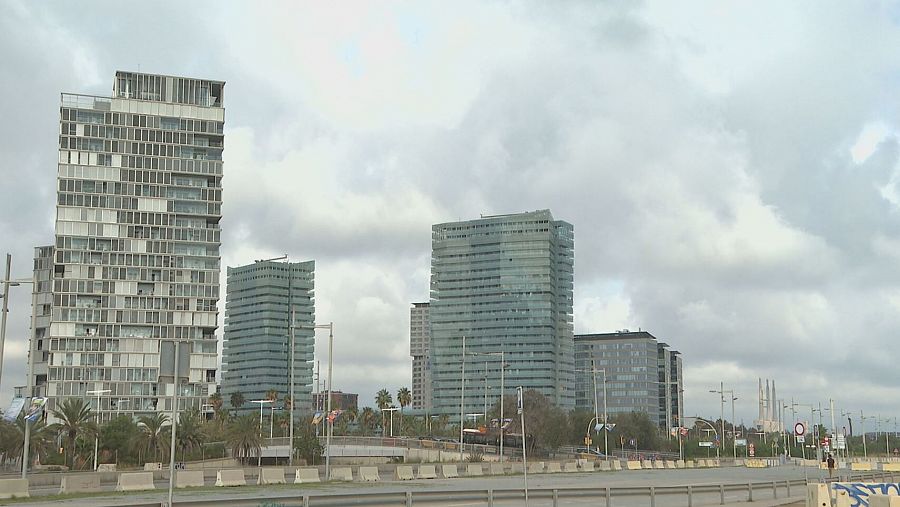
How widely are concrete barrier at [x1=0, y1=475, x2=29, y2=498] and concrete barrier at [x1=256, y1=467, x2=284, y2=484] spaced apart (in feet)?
49.5

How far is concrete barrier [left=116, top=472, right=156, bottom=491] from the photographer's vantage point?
50969 mm

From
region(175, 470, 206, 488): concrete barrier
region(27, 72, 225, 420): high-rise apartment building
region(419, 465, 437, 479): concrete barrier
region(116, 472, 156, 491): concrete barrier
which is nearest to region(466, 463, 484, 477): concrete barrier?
region(419, 465, 437, 479): concrete barrier

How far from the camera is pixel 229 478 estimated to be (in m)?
55.1

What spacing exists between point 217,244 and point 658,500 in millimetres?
140790

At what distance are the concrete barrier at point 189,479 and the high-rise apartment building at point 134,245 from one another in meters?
106

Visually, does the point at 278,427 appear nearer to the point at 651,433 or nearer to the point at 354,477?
the point at 651,433

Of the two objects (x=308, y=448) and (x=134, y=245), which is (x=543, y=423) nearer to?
(x=308, y=448)

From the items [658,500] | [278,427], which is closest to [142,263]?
[278,427]

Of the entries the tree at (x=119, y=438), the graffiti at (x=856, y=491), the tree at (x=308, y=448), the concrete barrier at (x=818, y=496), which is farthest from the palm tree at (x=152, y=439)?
the concrete barrier at (x=818, y=496)

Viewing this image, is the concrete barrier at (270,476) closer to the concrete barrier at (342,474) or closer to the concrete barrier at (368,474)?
the concrete barrier at (342,474)

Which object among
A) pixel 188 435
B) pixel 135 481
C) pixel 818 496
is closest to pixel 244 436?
pixel 188 435

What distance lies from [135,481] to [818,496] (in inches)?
1349

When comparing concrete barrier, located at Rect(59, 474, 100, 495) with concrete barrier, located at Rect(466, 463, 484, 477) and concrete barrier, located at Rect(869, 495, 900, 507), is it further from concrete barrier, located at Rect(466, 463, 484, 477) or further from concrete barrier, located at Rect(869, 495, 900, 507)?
concrete barrier, located at Rect(869, 495, 900, 507)

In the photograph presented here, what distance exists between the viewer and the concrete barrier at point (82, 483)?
171 feet
